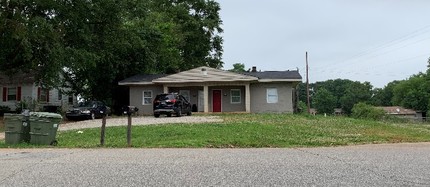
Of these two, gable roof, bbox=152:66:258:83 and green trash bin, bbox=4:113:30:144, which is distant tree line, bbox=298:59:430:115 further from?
green trash bin, bbox=4:113:30:144

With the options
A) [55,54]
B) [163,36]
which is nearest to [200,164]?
[55,54]

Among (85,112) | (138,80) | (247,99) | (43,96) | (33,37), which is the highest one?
(33,37)

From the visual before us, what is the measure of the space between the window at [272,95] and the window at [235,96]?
252 cm

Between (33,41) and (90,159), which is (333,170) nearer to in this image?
(90,159)

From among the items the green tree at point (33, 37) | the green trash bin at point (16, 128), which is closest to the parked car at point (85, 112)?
the green tree at point (33, 37)

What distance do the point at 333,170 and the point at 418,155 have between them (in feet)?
13.7

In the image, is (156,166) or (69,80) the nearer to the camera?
(156,166)

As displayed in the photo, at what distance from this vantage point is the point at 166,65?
46531 mm

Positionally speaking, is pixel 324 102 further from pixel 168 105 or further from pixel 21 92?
pixel 168 105

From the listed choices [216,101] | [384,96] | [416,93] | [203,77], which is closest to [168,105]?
[203,77]

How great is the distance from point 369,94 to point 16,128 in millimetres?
122623

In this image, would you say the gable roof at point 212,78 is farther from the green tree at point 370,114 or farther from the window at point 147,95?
the green tree at point 370,114

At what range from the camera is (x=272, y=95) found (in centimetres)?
3544

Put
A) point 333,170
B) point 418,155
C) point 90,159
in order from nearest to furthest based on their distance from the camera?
point 333,170 → point 90,159 → point 418,155
